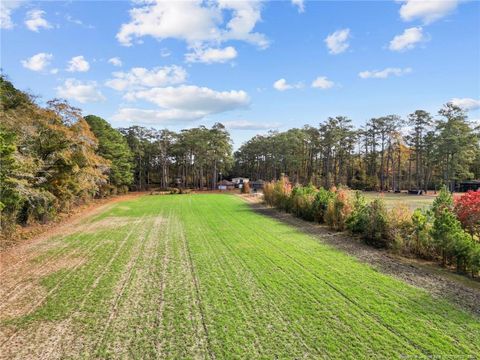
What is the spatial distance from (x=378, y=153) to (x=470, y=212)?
46307mm

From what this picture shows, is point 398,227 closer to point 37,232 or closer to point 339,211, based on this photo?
point 339,211

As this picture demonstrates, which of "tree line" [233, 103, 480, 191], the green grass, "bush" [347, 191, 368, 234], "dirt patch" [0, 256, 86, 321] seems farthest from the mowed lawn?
"tree line" [233, 103, 480, 191]

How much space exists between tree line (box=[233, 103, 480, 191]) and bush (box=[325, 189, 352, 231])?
107 feet

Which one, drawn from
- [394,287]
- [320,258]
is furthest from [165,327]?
[320,258]

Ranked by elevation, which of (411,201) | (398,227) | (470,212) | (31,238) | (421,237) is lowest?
(31,238)

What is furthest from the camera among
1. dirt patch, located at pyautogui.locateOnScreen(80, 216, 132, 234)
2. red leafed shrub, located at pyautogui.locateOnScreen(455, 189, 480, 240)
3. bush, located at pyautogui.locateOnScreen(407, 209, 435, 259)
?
dirt patch, located at pyautogui.locateOnScreen(80, 216, 132, 234)

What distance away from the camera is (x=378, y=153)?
2067 inches

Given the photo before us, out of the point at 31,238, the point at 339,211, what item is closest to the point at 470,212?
the point at 339,211

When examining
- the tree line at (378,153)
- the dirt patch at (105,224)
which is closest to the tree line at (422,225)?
the dirt patch at (105,224)

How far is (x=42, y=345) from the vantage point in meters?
4.80

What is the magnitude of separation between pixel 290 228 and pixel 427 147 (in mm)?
37329

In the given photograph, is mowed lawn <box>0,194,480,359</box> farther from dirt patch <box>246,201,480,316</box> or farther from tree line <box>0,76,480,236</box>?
tree line <box>0,76,480,236</box>

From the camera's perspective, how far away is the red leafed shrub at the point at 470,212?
361 inches

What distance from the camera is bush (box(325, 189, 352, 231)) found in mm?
14180
